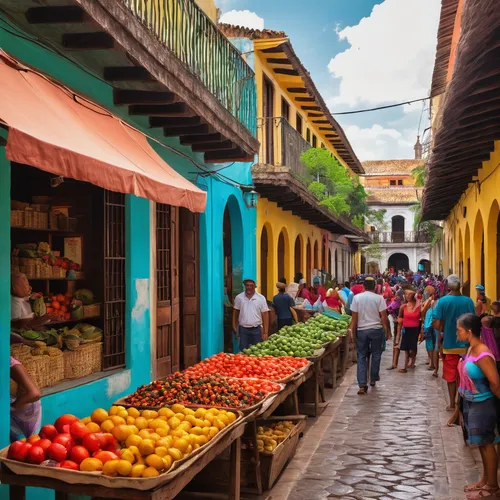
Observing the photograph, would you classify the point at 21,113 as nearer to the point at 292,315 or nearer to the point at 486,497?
the point at 486,497

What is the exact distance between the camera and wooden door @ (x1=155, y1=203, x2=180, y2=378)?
368 inches

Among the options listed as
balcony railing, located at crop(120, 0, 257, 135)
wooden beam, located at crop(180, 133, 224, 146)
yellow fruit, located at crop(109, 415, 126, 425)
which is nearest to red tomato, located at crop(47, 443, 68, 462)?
yellow fruit, located at crop(109, 415, 126, 425)

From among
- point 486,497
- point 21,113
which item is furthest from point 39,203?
point 486,497

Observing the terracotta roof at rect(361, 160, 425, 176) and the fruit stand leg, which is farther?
the terracotta roof at rect(361, 160, 425, 176)

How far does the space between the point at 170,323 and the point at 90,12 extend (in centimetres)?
540

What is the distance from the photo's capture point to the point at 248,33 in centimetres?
1485

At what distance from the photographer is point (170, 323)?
31.9 ft

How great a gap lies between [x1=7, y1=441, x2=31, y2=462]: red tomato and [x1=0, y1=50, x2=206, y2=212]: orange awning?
5.33 feet

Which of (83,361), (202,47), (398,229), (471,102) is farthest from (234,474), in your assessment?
(398,229)

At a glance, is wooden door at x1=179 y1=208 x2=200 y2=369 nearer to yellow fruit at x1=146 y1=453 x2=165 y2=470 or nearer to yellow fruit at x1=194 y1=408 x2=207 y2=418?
yellow fruit at x1=194 y1=408 x2=207 y2=418

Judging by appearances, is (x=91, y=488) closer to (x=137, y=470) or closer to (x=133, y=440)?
(x=137, y=470)

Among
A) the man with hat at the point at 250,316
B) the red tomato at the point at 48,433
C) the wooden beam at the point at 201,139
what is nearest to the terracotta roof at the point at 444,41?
the man with hat at the point at 250,316

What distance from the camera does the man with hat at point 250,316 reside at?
11.3 metres

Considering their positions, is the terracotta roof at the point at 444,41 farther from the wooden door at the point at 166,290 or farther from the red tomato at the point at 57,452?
the red tomato at the point at 57,452
